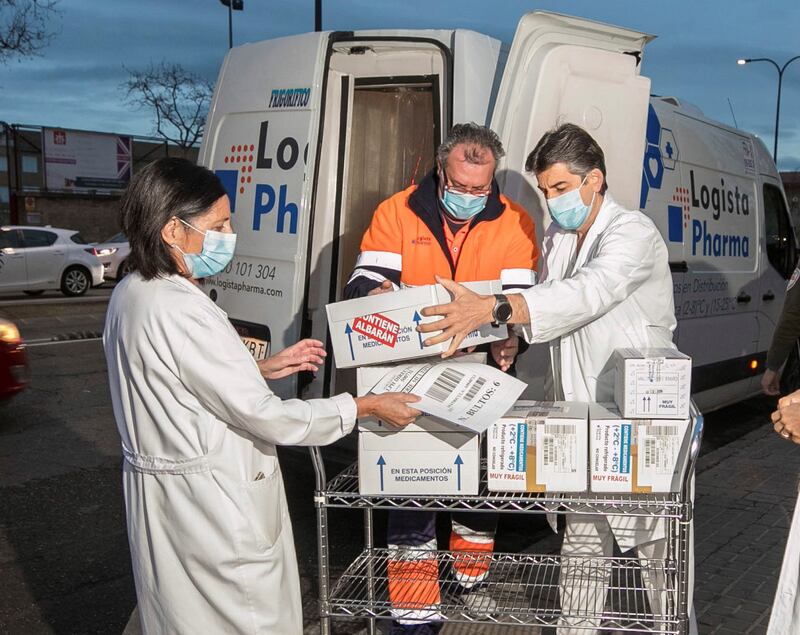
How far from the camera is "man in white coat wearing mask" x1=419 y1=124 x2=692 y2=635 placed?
300 centimetres

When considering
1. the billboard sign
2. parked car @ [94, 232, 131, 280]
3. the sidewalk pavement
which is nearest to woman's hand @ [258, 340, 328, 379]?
the sidewalk pavement

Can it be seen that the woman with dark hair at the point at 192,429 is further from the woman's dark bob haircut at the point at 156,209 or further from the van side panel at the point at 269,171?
the van side panel at the point at 269,171

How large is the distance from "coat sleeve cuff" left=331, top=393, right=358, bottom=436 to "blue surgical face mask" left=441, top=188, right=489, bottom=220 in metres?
1.29

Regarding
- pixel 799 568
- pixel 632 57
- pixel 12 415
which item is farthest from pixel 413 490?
pixel 12 415

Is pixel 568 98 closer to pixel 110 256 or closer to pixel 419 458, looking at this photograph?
pixel 419 458

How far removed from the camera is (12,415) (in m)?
8.13

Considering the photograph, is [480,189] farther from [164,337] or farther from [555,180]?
[164,337]

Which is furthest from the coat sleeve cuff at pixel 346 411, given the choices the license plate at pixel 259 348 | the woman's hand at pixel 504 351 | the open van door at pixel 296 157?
the license plate at pixel 259 348

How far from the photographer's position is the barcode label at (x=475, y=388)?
2.72 metres

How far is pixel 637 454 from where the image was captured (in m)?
2.69

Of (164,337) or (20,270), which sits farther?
(20,270)

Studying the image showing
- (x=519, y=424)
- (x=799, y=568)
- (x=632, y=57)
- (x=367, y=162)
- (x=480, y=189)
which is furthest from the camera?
(x=367, y=162)

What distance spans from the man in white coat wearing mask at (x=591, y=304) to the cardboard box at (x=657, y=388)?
37 cm

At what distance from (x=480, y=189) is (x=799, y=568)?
1.78 meters
